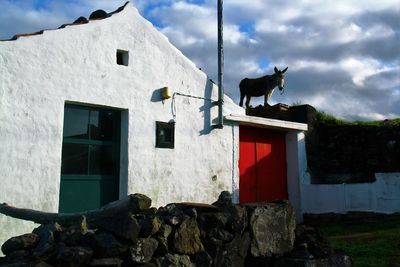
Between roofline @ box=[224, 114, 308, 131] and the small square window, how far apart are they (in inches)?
59.6

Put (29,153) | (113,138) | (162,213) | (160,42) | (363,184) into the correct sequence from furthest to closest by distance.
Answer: (363,184) → (160,42) → (113,138) → (29,153) → (162,213)

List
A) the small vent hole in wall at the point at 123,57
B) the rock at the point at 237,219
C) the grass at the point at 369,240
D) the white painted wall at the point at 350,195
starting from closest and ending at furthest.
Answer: the rock at the point at 237,219
the grass at the point at 369,240
the small vent hole in wall at the point at 123,57
the white painted wall at the point at 350,195

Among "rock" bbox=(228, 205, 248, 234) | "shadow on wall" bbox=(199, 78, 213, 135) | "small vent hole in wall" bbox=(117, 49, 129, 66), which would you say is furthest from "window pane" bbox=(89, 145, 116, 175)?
"rock" bbox=(228, 205, 248, 234)

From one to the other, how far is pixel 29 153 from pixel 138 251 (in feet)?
12.2

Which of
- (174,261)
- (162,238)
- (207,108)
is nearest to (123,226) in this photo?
(162,238)

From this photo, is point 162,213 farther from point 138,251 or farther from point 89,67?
point 89,67

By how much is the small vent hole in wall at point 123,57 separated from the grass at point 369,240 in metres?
5.18

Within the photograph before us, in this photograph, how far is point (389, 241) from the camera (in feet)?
26.5

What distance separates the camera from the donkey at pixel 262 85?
11.7 m

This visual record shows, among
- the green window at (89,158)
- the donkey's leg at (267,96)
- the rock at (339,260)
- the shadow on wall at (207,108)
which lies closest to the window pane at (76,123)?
the green window at (89,158)

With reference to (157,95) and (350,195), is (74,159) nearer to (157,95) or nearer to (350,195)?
(157,95)

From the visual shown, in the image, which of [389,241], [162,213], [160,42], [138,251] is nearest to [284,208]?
[162,213]

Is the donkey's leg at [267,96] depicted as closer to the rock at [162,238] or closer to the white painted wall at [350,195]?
the white painted wall at [350,195]

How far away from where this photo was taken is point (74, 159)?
791 centimetres
